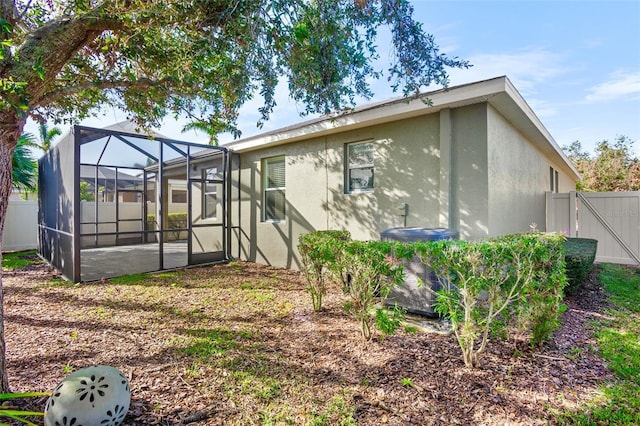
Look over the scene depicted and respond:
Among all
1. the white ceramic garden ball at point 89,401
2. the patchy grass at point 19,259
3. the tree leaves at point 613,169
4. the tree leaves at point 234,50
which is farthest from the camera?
the tree leaves at point 613,169

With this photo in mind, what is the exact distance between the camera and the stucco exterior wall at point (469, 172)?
5.06m

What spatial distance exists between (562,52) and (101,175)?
17.4 metres

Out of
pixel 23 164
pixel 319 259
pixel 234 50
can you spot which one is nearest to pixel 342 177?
pixel 319 259

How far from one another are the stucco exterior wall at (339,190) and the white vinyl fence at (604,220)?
5.30 meters

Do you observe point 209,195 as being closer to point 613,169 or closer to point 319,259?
point 319,259

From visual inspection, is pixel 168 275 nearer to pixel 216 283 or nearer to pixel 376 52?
pixel 216 283

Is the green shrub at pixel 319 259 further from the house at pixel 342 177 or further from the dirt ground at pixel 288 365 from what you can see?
the house at pixel 342 177

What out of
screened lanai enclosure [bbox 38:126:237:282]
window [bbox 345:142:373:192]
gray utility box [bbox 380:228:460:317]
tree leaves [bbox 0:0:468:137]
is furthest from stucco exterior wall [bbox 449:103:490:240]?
screened lanai enclosure [bbox 38:126:237:282]

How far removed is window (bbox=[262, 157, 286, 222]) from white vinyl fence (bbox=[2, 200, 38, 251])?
11.0 meters

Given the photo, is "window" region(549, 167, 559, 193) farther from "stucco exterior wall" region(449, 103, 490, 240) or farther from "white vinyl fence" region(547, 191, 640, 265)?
"stucco exterior wall" region(449, 103, 490, 240)

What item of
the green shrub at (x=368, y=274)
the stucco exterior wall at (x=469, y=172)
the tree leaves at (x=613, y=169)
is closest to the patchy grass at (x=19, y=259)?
the green shrub at (x=368, y=274)

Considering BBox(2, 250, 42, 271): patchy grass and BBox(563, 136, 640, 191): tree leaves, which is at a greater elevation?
BBox(563, 136, 640, 191): tree leaves

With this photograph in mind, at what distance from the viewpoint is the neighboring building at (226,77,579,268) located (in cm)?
515

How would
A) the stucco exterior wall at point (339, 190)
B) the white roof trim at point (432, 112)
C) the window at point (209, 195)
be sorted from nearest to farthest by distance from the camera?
the white roof trim at point (432, 112)
the stucco exterior wall at point (339, 190)
the window at point (209, 195)
